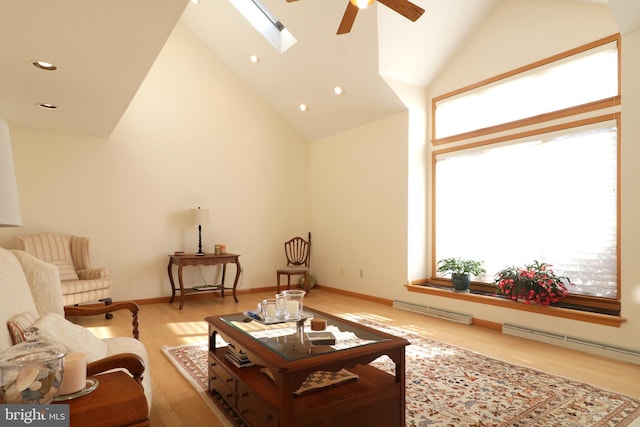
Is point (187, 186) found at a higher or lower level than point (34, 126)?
lower

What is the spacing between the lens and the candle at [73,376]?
129 centimetres

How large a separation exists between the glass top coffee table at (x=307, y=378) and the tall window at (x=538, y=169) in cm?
278

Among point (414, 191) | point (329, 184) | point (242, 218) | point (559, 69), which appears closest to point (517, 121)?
point (559, 69)

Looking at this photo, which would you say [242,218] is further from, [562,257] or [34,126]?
[562,257]

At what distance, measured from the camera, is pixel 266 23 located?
211 inches

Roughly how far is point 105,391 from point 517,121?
4.49 metres

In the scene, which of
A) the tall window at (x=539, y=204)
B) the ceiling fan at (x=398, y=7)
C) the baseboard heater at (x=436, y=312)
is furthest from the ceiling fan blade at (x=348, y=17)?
the baseboard heater at (x=436, y=312)

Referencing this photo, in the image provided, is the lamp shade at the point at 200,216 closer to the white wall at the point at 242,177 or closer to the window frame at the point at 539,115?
the white wall at the point at 242,177

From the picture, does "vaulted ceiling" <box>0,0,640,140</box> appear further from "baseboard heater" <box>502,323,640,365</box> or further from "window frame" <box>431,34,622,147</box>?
"baseboard heater" <box>502,323,640,365</box>

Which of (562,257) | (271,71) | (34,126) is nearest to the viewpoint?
(562,257)

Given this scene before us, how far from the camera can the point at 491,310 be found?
4.29 metres

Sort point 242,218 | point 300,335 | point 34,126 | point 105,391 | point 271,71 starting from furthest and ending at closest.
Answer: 1. point 242,218
2. point 271,71
3. point 34,126
4. point 300,335
5. point 105,391

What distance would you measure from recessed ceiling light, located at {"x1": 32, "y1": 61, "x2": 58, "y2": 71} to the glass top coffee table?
2.44 metres

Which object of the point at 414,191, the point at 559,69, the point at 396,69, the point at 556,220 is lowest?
the point at 556,220
